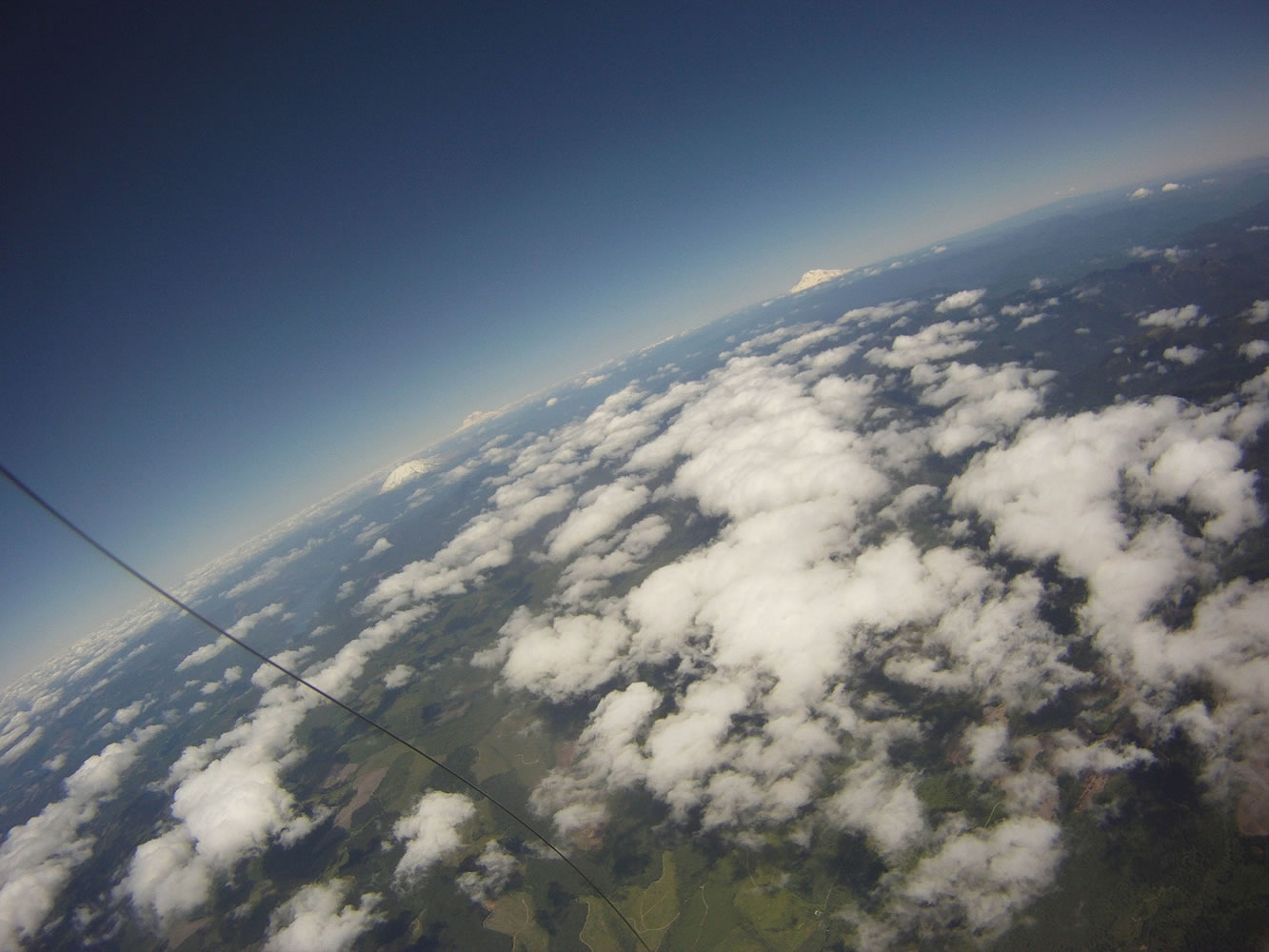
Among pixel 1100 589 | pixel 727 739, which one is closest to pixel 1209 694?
pixel 1100 589

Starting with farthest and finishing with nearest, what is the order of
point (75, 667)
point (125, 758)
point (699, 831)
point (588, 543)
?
point (75, 667) → point (588, 543) → point (125, 758) → point (699, 831)

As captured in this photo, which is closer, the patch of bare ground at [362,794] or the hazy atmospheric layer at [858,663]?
the hazy atmospheric layer at [858,663]

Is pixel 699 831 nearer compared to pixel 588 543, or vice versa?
pixel 699 831

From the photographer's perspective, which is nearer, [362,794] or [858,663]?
[362,794]

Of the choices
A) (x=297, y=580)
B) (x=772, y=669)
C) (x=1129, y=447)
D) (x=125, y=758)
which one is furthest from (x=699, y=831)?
(x=297, y=580)

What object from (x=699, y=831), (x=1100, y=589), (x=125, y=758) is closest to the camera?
(x=699, y=831)

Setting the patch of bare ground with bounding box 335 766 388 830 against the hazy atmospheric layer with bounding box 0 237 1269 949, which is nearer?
the hazy atmospheric layer with bounding box 0 237 1269 949

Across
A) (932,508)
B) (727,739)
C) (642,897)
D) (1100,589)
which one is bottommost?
(642,897)

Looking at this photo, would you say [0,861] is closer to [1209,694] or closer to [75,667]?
[75,667]

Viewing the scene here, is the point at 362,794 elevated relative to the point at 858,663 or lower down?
elevated

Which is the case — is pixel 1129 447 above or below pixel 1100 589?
above

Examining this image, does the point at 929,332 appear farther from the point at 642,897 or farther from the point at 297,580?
the point at 297,580
